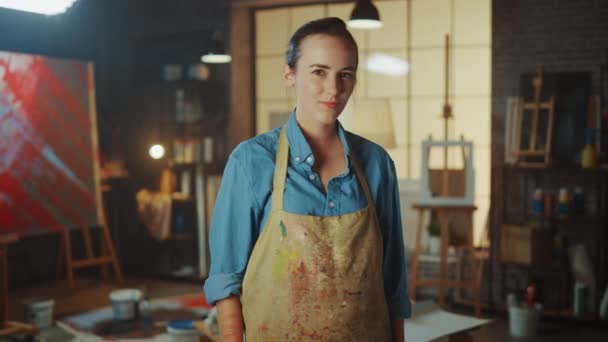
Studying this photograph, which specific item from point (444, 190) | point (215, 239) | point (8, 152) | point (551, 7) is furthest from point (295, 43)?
point (8, 152)

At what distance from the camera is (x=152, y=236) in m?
7.02

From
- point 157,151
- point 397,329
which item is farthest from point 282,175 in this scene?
point 157,151

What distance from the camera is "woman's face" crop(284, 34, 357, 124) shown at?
1.42 metres

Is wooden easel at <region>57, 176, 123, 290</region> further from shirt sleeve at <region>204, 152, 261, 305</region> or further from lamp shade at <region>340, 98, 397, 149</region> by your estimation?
shirt sleeve at <region>204, 152, 261, 305</region>

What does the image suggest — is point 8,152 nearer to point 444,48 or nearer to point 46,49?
point 46,49

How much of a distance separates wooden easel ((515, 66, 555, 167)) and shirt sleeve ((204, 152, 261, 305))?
4.42 meters

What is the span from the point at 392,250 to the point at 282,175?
325 millimetres

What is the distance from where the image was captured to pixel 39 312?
510cm

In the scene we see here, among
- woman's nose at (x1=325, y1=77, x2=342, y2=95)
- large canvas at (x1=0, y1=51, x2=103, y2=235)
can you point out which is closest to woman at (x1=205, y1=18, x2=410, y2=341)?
woman's nose at (x1=325, y1=77, x2=342, y2=95)

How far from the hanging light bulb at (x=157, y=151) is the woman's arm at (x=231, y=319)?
18.2ft

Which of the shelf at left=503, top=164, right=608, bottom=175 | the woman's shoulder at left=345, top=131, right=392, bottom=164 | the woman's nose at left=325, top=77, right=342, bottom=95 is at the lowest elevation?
the shelf at left=503, top=164, right=608, bottom=175

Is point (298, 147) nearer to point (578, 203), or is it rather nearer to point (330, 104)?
point (330, 104)

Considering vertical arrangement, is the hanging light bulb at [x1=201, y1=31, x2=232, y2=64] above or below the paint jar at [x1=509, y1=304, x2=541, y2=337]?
above

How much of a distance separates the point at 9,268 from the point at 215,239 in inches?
223
